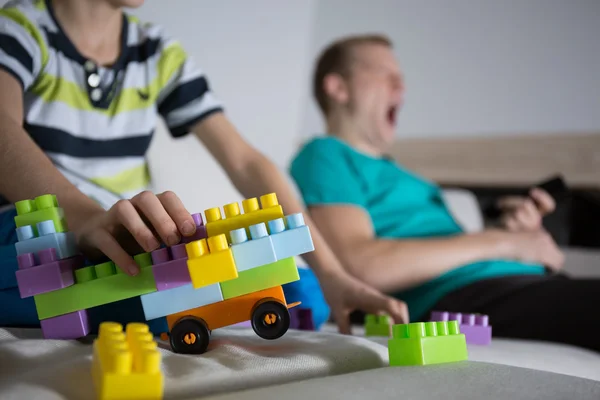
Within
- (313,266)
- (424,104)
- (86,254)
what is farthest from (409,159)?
(86,254)

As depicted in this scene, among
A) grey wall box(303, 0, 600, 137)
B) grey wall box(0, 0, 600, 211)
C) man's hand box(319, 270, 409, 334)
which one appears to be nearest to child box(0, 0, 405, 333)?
man's hand box(319, 270, 409, 334)

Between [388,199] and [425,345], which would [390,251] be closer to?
[388,199]

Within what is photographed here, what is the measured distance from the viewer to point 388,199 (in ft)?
4.54

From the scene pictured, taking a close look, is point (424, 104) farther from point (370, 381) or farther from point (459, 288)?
point (370, 381)

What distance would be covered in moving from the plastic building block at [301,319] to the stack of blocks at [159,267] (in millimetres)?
261

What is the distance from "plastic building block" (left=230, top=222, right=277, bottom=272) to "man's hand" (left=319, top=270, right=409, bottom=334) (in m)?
0.33

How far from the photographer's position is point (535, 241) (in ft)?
4.50

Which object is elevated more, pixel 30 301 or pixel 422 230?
pixel 30 301

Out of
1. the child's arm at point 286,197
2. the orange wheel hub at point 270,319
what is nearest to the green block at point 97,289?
the orange wheel hub at point 270,319

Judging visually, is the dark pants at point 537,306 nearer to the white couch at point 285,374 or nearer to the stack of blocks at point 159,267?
the white couch at point 285,374

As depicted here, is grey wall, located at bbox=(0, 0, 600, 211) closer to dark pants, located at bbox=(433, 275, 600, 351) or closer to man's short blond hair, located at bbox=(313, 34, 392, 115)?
man's short blond hair, located at bbox=(313, 34, 392, 115)

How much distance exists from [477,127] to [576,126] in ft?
1.09

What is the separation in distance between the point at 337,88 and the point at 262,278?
1.09 metres

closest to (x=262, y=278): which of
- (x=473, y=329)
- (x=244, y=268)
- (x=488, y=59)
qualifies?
(x=244, y=268)
